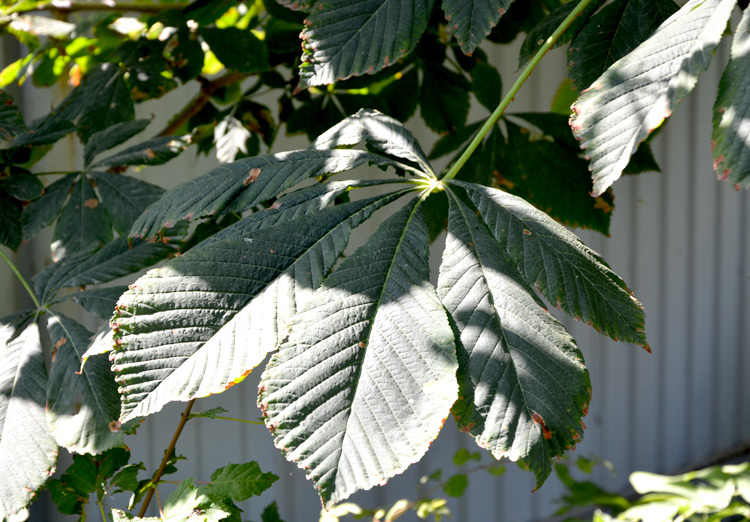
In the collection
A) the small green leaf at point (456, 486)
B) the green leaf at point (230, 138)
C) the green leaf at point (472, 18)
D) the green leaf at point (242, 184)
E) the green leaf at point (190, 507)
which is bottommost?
the small green leaf at point (456, 486)

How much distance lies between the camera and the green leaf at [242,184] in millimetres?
782

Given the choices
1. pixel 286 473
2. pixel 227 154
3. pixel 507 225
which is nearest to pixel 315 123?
pixel 227 154

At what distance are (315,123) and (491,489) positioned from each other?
1.65 meters

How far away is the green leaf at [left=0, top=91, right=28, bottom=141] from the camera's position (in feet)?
3.84

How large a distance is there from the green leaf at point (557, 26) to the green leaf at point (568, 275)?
0.39 meters

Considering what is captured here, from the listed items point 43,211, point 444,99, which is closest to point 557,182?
point 444,99

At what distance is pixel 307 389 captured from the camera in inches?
22.4

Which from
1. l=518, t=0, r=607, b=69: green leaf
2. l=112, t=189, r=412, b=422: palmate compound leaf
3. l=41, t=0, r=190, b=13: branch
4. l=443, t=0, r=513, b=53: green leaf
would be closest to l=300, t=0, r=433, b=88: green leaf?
l=443, t=0, r=513, b=53: green leaf

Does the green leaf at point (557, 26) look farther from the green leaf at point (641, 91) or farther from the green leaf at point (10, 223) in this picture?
the green leaf at point (10, 223)

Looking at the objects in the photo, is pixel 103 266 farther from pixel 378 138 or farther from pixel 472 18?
pixel 472 18

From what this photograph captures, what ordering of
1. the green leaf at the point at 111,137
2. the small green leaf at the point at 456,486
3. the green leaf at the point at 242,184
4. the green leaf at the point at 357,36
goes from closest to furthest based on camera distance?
1. the green leaf at the point at 242,184
2. the green leaf at the point at 357,36
3. the green leaf at the point at 111,137
4. the small green leaf at the point at 456,486

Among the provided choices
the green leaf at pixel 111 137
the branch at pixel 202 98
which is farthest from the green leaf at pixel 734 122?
the branch at pixel 202 98

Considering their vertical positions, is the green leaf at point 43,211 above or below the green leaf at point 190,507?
above

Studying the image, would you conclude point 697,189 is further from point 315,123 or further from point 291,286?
point 291,286
